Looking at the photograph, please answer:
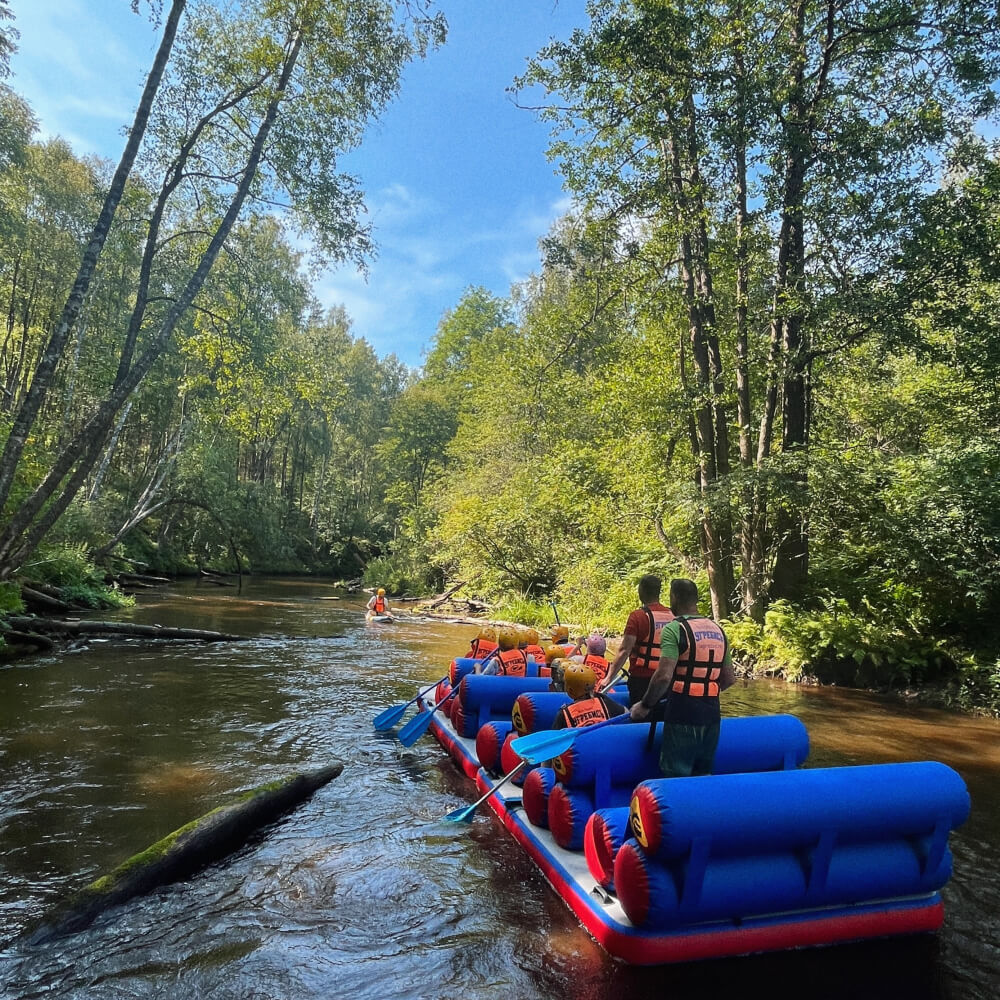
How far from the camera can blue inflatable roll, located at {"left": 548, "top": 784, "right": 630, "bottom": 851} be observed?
13.8 ft

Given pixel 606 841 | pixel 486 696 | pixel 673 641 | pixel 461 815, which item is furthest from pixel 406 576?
pixel 606 841

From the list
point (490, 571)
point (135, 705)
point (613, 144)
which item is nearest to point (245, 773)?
point (135, 705)

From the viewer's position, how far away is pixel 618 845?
11.8 ft

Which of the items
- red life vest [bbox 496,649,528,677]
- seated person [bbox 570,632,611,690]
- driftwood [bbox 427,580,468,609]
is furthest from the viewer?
driftwood [bbox 427,580,468,609]

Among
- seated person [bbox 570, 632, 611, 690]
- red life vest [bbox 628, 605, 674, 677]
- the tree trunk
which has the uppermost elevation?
the tree trunk

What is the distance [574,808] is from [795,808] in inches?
55.8

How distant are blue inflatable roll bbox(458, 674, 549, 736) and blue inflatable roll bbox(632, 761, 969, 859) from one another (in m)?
3.49

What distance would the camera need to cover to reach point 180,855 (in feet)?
13.0

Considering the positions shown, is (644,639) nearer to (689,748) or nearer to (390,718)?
(689,748)

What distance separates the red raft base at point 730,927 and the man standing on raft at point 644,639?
50.6 inches

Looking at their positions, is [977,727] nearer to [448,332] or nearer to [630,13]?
[630,13]

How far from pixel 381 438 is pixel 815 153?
37.0 meters

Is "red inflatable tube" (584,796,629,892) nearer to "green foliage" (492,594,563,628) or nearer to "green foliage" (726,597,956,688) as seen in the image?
"green foliage" (726,597,956,688)

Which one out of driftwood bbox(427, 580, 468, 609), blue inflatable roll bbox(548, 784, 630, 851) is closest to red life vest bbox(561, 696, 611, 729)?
blue inflatable roll bbox(548, 784, 630, 851)
